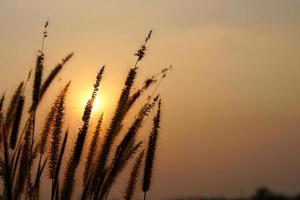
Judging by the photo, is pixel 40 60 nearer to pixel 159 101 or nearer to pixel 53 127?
pixel 53 127

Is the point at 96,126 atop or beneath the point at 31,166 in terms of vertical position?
atop

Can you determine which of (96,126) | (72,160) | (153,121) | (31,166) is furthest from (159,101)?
(31,166)

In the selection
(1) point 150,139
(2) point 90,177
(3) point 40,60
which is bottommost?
(2) point 90,177

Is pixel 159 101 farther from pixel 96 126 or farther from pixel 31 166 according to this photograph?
pixel 31 166

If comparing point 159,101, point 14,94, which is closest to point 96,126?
point 159,101

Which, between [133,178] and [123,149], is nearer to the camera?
[123,149]

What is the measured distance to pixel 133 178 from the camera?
188 inches

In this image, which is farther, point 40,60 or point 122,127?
point 40,60

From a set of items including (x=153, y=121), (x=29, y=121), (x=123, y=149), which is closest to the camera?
(x=123, y=149)

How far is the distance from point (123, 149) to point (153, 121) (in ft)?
1.32

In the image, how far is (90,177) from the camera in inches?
171

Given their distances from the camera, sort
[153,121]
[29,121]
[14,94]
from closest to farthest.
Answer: [153,121] < [29,121] < [14,94]

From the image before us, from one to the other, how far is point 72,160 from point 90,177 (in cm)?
18

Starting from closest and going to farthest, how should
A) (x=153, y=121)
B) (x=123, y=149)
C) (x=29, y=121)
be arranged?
(x=123, y=149)
(x=153, y=121)
(x=29, y=121)
